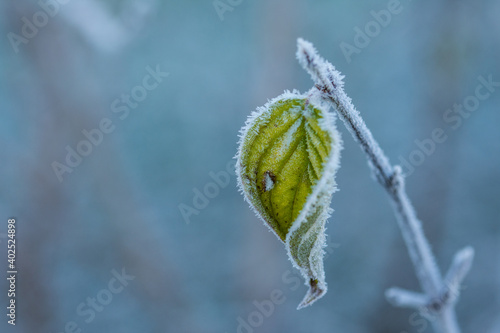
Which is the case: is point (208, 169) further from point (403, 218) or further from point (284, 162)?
point (284, 162)

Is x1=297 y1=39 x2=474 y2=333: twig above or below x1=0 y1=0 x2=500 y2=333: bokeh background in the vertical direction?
below

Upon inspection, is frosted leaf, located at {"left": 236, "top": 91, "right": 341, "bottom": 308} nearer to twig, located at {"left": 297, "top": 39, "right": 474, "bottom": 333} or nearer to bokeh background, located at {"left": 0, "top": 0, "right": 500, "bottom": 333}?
twig, located at {"left": 297, "top": 39, "right": 474, "bottom": 333}

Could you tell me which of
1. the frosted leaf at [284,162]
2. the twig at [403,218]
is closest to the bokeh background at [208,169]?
the twig at [403,218]

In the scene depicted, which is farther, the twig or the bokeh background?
the bokeh background

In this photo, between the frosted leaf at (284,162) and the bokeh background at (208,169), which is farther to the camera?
the bokeh background at (208,169)

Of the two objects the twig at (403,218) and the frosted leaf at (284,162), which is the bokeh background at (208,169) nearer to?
the twig at (403,218)

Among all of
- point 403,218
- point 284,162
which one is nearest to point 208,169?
point 403,218

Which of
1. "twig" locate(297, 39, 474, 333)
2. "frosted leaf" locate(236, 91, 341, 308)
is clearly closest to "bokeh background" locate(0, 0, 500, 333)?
"twig" locate(297, 39, 474, 333)
